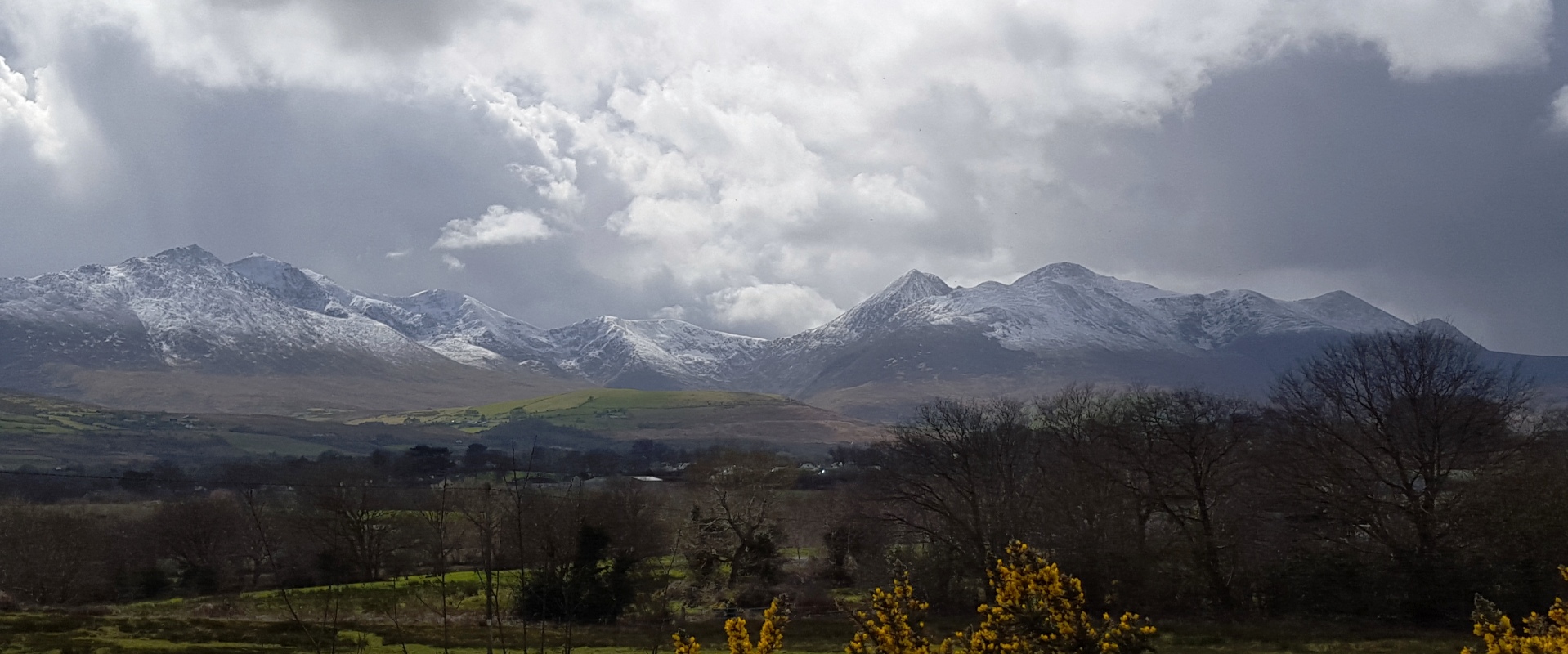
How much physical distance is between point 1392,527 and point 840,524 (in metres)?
30.2

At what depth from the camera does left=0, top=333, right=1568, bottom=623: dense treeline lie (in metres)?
38.6

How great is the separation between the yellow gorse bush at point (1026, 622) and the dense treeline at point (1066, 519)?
17.4 metres

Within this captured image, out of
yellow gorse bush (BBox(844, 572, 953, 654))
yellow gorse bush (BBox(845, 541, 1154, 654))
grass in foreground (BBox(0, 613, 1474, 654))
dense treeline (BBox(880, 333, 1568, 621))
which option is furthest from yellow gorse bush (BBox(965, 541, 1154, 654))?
dense treeline (BBox(880, 333, 1568, 621))

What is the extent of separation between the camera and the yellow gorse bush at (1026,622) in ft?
36.4

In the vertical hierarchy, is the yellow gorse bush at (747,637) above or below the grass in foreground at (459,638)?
above

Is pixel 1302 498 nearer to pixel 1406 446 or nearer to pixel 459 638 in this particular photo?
pixel 1406 446

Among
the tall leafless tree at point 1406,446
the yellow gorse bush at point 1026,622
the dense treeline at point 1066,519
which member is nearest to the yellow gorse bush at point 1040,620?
the yellow gorse bush at point 1026,622

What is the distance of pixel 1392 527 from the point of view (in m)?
40.3

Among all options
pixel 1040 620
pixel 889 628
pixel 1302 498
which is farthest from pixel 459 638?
pixel 1302 498

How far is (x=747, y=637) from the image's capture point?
10.4 metres

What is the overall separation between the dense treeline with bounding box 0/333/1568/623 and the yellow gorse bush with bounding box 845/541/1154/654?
17.4m

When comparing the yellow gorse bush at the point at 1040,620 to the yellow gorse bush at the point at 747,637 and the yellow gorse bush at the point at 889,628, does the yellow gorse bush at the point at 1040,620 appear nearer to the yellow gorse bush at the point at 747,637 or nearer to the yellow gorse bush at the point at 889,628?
the yellow gorse bush at the point at 889,628

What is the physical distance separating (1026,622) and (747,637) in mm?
3339

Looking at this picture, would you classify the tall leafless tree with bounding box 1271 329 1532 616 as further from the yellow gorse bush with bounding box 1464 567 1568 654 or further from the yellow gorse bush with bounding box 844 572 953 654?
the yellow gorse bush with bounding box 844 572 953 654
